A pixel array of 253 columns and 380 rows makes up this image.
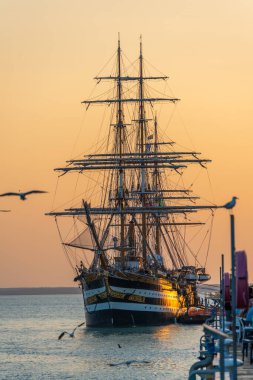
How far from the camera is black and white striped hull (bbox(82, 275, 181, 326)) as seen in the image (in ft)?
351

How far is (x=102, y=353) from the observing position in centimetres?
7800

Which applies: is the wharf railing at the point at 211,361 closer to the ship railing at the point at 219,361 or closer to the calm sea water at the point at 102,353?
the ship railing at the point at 219,361

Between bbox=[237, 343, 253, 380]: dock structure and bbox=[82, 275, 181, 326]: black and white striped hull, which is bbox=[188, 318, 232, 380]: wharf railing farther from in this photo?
bbox=[82, 275, 181, 326]: black and white striped hull

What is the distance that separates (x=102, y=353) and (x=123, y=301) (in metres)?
29.7

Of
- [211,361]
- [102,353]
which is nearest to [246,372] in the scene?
[211,361]

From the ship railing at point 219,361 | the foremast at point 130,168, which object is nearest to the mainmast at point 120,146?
the foremast at point 130,168

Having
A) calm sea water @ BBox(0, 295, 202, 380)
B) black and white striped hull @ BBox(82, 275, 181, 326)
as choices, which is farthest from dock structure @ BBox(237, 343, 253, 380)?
black and white striped hull @ BBox(82, 275, 181, 326)

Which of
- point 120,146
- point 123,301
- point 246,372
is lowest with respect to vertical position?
point 246,372

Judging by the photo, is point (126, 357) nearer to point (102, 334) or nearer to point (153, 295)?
point (102, 334)

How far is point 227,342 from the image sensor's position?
86.6ft

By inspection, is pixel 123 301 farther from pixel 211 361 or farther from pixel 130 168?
pixel 211 361

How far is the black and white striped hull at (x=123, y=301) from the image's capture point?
107 meters

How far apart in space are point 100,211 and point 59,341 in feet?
58.4

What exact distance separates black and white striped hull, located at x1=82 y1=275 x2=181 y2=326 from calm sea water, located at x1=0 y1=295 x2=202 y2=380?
4.05 feet
